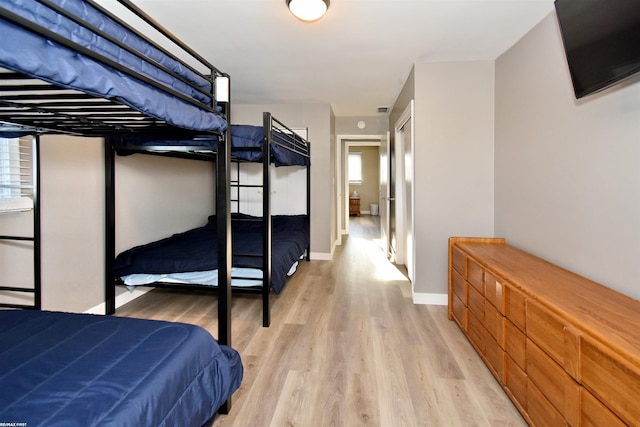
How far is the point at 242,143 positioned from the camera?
2570 millimetres

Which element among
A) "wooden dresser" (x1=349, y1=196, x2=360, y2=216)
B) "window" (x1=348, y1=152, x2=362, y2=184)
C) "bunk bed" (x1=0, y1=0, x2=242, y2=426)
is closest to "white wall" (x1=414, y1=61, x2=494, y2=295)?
"bunk bed" (x1=0, y1=0, x2=242, y2=426)

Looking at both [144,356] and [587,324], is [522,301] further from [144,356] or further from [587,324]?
[144,356]

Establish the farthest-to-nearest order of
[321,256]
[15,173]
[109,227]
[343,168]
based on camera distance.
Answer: [343,168], [321,256], [109,227], [15,173]

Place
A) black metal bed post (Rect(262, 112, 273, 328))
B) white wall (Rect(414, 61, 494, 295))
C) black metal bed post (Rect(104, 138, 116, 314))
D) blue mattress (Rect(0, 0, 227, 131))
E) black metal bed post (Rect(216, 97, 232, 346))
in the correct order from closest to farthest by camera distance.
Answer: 1. blue mattress (Rect(0, 0, 227, 131))
2. black metal bed post (Rect(216, 97, 232, 346))
3. black metal bed post (Rect(262, 112, 273, 328))
4. black metal bed post (Rect(104, 138, 116, 314))
5. white wall (Rect(414, 61, 494, 295))

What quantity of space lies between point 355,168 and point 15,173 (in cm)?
940

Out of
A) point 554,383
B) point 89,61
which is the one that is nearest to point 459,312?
point 554,383

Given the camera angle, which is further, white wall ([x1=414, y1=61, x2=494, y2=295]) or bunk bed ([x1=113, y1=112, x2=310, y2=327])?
white wall ([x1=414, y1=61, x2=494, y2=295])

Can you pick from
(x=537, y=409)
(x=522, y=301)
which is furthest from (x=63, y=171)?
(x=537, y=409)

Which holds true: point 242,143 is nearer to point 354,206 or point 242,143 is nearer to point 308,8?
point 308,8

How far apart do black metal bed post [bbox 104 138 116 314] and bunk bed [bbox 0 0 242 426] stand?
0.82 metres

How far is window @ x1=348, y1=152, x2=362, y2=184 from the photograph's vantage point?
10500 millimetres

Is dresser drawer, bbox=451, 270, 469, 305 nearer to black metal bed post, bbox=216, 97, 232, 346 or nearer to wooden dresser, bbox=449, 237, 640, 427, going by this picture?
wooden dresser, bbox=449, 237, 640, 427

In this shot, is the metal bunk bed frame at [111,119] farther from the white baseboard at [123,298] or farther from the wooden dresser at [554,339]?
the wooden dresser at [554,339]

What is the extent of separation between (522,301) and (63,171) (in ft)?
9.99
